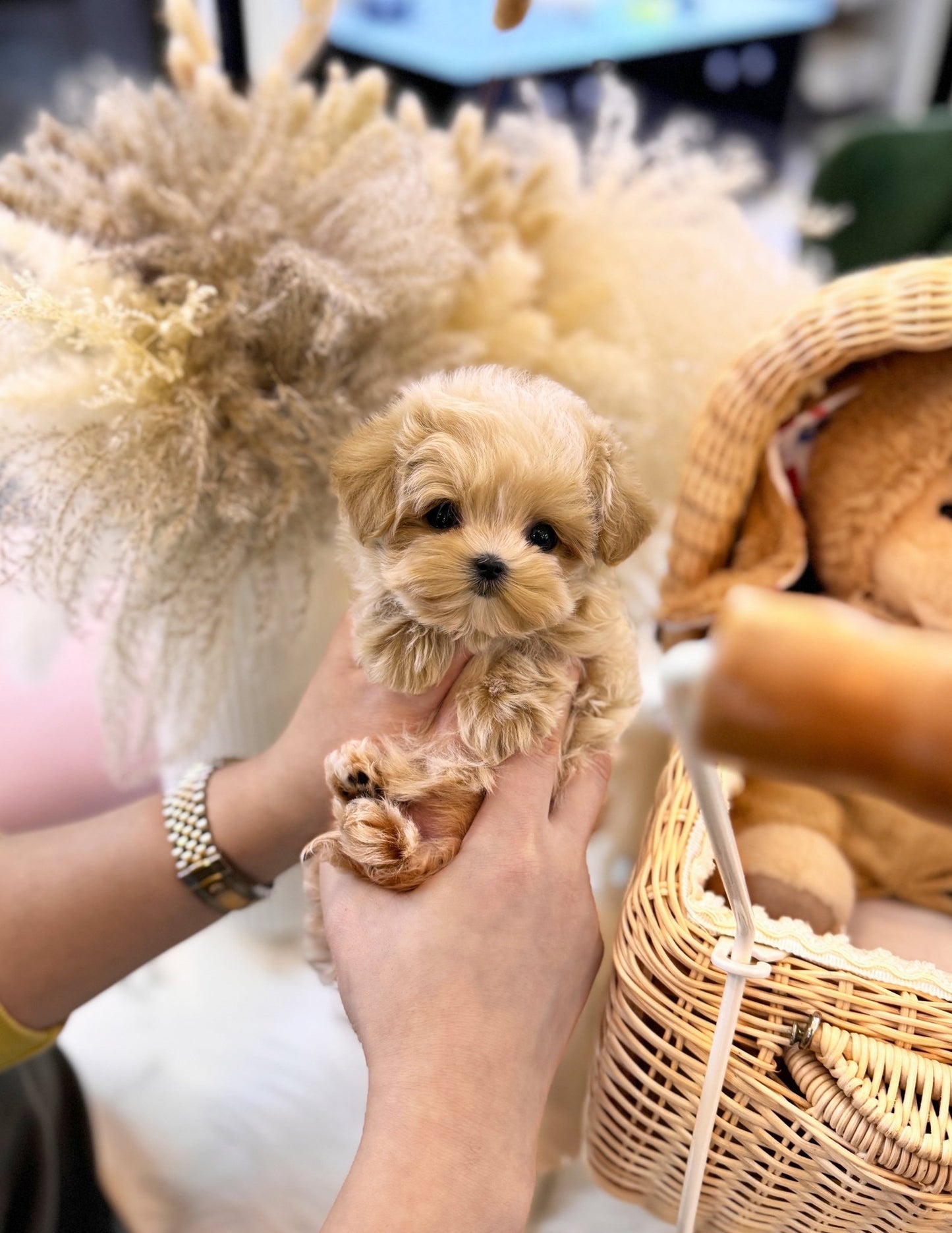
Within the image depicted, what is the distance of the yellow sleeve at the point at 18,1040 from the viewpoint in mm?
892

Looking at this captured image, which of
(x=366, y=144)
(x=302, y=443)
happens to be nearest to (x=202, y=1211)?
(x=302, y=443)

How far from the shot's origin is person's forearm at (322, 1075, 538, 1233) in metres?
0.63

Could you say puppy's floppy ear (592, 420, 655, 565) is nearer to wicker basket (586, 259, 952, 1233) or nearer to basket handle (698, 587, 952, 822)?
wicker basket (586, 259, 952, 1233)

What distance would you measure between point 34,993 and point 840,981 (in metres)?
0.74

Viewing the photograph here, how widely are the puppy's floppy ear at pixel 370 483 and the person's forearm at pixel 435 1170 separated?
0.41 meters

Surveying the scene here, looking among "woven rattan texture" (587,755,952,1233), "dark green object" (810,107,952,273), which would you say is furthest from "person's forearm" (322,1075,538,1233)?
"dark green object" (810,107,952,273)

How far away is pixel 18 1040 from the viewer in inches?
35.7

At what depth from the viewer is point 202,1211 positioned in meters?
1.06

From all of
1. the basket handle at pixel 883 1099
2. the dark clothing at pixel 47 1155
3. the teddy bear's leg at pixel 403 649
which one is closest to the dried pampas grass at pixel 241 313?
the teddy bear's leg at pixel 403 649

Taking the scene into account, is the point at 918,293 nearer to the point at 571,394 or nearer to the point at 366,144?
the point at 571,394

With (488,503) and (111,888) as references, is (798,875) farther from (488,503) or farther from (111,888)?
(111,888)

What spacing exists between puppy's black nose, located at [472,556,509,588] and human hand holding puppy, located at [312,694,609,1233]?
16cm

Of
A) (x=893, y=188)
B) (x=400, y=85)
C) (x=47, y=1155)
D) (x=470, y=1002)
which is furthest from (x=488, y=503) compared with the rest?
(x=400, y=85)

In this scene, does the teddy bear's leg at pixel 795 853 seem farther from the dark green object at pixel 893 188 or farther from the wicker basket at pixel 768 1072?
the dark green object at pixel 893 188
